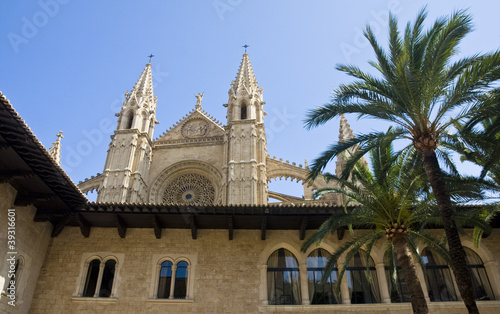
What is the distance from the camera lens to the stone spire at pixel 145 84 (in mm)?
32719

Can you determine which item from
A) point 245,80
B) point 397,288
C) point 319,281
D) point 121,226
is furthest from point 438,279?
point 245,80

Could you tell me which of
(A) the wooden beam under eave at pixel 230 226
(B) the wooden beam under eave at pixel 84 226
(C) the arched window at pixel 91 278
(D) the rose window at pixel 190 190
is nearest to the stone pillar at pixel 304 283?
(A) the wooden beam under eave at pixel 230 226

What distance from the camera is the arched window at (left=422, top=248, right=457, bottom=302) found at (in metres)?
11.6

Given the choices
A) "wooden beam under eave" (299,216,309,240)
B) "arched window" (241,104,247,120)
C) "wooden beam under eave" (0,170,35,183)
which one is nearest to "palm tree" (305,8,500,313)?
"wooden beam under eave" (299,216,309,240)

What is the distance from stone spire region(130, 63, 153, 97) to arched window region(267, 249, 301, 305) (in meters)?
23.9

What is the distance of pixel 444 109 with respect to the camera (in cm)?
916

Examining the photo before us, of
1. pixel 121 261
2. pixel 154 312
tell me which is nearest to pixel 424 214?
pixel 154 312

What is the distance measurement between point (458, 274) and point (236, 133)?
68.0ft

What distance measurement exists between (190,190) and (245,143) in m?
5.18

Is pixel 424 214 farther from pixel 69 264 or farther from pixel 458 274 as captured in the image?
pixel 69 264

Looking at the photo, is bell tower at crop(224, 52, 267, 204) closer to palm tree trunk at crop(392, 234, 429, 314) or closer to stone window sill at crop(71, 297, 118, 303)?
stone window sill at crop(71, 297, 118, 303)

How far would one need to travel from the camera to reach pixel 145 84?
3394 cm

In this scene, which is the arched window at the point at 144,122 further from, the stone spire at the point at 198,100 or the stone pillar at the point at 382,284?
the stone pillar at the point at 382,284

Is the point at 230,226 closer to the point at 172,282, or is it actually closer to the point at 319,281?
the point at 172,282
